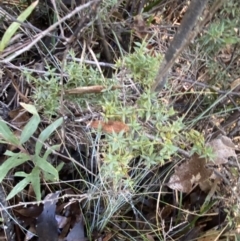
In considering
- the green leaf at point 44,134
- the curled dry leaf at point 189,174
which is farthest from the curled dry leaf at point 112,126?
the curled dry leaf at point 189,174

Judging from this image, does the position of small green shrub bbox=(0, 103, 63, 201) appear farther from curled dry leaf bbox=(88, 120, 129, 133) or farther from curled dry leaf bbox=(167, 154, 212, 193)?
curled dry leaf bbox=(167, 154, 212, 193)

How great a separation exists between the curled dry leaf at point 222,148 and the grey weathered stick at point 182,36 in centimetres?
25

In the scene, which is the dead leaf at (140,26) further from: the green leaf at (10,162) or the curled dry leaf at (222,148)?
the green leaf at (10,162)

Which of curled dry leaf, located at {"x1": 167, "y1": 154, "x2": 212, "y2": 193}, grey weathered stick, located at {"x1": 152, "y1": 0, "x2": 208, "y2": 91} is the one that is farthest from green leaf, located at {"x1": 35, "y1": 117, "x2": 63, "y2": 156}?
curled dry leaf, located at {"x1": 167, "y1": 154, "x2": 212, "y2": 193}

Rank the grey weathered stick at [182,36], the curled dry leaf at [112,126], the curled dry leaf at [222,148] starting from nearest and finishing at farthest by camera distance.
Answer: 1. the grey weathered stick at [182,36]
2. the curled dry leaf at [112,126]
3. the curled dry leaf at [222,148]

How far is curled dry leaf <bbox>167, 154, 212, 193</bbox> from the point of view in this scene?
100cm

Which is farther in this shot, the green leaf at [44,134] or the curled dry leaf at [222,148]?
the curled dry leaf at [222,148]

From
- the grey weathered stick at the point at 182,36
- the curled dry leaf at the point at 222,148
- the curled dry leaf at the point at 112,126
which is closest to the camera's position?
the grey weathered stick at the point at 182,36

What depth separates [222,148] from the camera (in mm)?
994

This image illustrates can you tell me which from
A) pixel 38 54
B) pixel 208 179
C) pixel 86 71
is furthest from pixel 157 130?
pixel 38 54

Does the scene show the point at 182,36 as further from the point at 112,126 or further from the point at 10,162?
the point at 10,162

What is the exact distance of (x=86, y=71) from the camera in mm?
898

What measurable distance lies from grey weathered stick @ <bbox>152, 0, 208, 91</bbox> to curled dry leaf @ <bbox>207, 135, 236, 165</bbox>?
249 millimetres

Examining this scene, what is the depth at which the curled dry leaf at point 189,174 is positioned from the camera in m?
1.00
